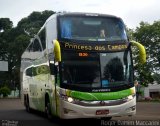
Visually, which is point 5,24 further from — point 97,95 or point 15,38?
point 97,95

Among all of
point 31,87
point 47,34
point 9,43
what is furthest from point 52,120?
point 9,43

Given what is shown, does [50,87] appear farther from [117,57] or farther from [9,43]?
[9,43]

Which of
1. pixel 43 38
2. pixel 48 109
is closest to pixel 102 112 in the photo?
pixel 48 109

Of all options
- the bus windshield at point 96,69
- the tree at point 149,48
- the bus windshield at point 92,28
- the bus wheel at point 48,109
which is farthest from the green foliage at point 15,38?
the bus windshield at point 96,69

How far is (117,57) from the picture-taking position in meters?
15.1

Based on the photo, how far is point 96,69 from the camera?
48.8 feet

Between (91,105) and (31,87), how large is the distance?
8808 millimetres

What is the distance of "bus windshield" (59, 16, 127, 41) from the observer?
50.1 ft

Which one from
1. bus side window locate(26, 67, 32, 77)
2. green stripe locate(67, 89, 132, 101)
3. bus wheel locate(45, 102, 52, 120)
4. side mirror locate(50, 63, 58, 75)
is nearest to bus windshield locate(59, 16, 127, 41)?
side mirror locate(50, 63, 58, 75)

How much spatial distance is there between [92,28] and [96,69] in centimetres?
156

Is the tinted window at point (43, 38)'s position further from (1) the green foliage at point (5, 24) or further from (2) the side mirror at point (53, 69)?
(1) the green foliage at point (5, 24)

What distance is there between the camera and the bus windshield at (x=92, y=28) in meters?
15.3

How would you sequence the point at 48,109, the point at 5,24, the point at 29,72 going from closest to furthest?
the point at 48,109, the point at 29,72, the point at 5,24

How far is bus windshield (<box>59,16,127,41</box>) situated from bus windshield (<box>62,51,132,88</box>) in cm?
64
